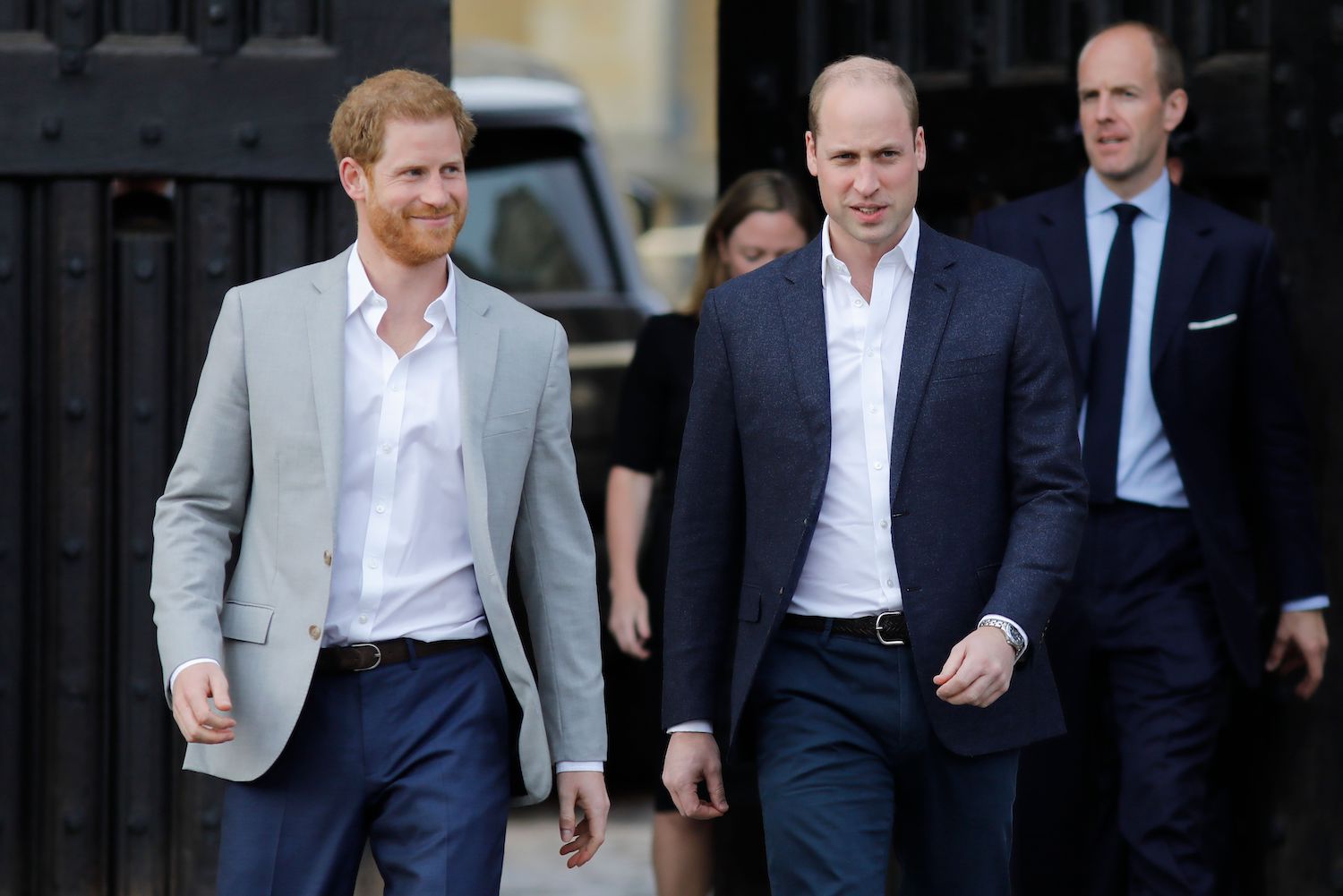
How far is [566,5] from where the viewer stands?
1041 inches

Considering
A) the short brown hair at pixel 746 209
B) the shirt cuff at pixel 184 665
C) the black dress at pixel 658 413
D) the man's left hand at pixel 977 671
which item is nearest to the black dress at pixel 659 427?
the black dress at pixel 658 413

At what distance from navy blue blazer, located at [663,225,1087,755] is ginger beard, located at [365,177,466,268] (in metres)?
0.55

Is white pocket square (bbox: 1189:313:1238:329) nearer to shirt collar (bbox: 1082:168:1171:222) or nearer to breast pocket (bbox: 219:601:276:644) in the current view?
shirt collar (bbox: 1082:168:1171:222)

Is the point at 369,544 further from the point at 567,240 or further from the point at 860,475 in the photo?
the point at 567,240

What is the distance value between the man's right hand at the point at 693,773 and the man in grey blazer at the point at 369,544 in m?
0.25

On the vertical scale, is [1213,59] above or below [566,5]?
below

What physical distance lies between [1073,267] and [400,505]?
6.69 feet

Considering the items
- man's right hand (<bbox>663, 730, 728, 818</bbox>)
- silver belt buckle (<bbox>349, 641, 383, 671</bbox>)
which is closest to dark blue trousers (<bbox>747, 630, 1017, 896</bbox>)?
man's right hand (<bbox>663, 730, 728, 818</bbox>)

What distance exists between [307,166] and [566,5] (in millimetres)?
22091

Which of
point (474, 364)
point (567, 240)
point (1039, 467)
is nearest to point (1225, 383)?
point (1039, 467)

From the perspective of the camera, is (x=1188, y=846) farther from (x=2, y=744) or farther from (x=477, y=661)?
(x=2, y=744)

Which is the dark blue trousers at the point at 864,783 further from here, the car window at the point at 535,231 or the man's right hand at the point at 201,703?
the car window at the point at 535,231

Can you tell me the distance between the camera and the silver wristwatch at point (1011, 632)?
141 inches

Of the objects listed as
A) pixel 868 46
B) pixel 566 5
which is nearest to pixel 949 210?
pixel 868 46
